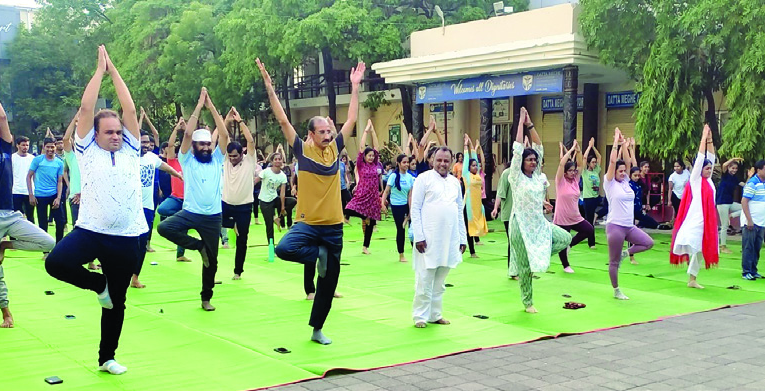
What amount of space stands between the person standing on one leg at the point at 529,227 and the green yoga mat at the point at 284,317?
50cm

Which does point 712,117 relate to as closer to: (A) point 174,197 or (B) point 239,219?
(B) point 239,219

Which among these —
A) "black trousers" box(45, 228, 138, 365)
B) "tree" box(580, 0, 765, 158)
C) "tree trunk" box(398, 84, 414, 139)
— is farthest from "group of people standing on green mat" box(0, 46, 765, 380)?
"tree trunk" box(398, 84, 414, 139)

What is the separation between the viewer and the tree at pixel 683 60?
1392 cm

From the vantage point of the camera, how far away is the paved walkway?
5.54 m

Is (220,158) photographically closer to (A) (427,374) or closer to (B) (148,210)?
(B) (148,210)

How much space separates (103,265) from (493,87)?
51.3ft

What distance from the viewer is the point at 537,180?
8367mm

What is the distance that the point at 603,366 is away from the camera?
6.06 metres

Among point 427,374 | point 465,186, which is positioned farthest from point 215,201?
point 465,186

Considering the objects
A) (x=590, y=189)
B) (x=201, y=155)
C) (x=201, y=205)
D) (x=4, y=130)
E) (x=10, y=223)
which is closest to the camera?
(x=4, y=130)

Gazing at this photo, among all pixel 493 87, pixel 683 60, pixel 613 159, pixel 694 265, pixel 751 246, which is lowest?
pixel 694 265

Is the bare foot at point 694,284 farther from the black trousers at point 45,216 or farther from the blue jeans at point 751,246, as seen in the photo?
the black trousers at point 45,216

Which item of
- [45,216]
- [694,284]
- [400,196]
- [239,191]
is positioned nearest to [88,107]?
[239,191]

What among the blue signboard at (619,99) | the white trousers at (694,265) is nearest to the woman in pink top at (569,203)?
Answer: the white trousers at (694,265)
